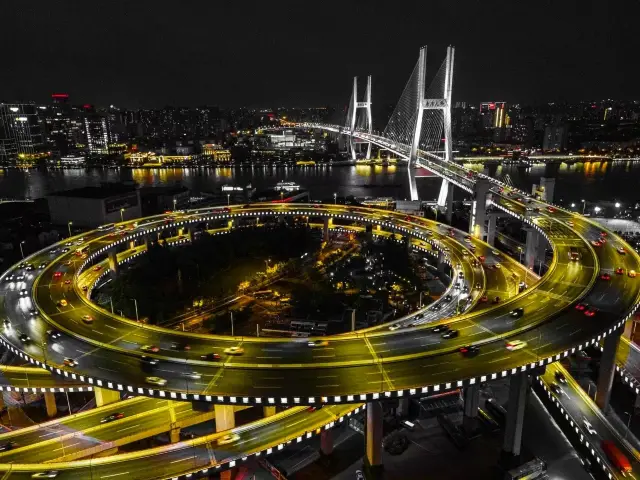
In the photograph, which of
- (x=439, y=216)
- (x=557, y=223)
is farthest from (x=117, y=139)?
(x=557, y=223)

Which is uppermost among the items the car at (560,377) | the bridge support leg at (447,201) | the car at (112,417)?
the bridge support leg at (447,201)

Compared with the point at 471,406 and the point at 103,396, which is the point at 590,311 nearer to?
the point at 471,406

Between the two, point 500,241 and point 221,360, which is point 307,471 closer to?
point 221,360

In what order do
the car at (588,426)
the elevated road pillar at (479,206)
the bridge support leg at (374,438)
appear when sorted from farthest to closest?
the elevated road pillar at (479,206)
the car at (588,426)
the bridge support leg at (374,438)

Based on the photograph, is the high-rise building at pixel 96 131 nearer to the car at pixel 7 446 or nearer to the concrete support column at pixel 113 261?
the concrete support column at pixel 113 261

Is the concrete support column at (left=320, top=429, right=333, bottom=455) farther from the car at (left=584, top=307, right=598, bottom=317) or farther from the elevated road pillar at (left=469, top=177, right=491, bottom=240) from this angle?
the elevated road pillar at (left=469, top=177, right=491, bottom=240)

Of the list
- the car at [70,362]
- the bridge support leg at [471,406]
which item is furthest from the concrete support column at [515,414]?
the car at [70,362]
